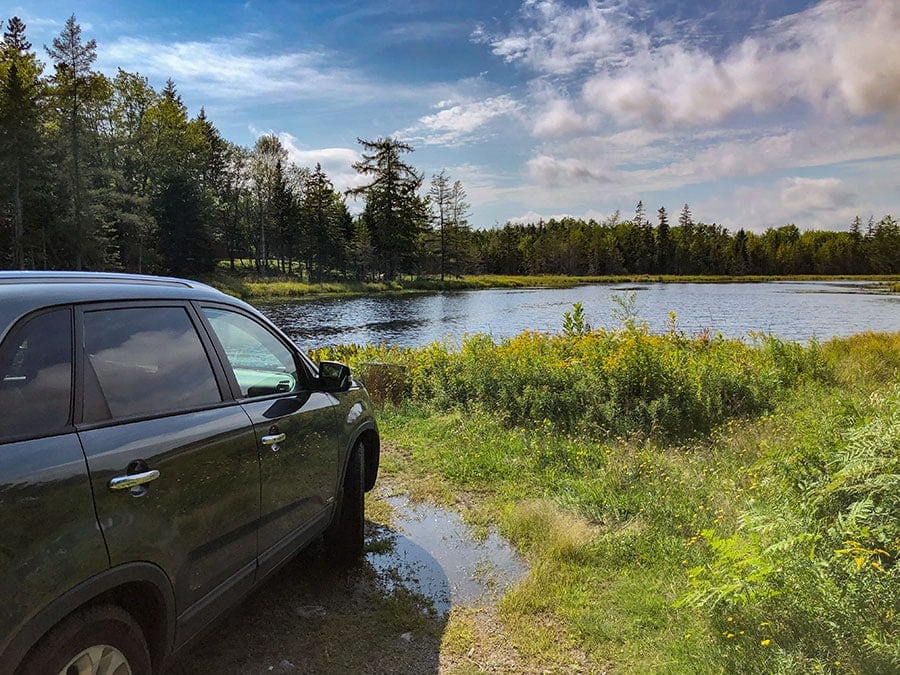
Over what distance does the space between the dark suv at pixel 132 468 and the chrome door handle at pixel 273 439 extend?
1 cm

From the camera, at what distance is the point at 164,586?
2.13 metres

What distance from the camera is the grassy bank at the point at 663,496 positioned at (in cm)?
272

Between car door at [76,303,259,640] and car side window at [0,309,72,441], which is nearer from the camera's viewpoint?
car side window at [0,309,72,441]

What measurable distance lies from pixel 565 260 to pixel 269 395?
10053cm

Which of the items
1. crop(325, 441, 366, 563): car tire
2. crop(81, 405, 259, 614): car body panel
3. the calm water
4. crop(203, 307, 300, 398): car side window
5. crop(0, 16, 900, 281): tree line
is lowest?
the calm water

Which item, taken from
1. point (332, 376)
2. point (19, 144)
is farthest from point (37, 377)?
point (19, 144)

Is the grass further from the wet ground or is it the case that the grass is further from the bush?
the bush

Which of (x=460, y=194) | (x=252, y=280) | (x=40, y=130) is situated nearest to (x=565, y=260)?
(x=460, y=194)

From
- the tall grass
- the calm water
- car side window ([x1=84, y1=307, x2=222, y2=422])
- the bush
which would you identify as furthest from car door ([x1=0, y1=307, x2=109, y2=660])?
the calm water

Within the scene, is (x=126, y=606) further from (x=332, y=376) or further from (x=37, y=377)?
(x=332, y=376)

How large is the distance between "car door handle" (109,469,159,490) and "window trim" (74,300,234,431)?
0.19 metres

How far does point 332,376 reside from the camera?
3670mm

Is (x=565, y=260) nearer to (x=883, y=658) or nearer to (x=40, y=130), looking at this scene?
(x=40, y=130)

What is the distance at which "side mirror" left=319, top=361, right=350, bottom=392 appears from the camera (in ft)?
12.0
